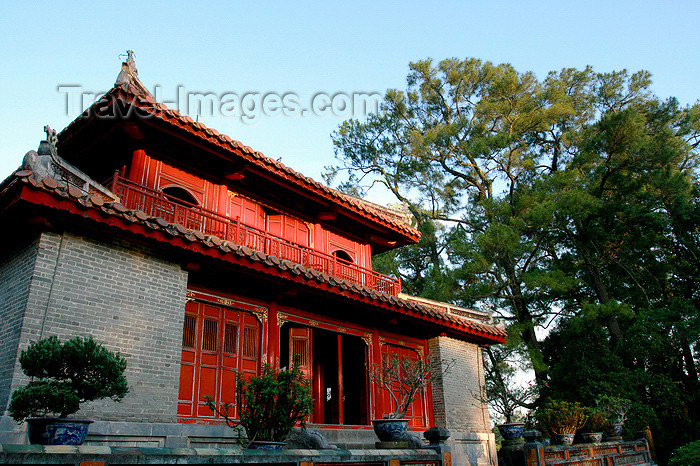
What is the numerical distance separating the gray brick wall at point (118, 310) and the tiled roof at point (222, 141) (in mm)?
2605

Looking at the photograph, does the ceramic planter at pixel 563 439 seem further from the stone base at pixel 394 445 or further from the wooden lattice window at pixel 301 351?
the wooden lattice window at pixel 301 351

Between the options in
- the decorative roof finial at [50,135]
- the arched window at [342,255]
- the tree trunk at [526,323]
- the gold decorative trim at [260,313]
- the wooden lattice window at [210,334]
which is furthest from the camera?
the tree trunk at [526,323]

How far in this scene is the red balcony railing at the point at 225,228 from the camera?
26.5ft

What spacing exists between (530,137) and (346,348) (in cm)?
1416

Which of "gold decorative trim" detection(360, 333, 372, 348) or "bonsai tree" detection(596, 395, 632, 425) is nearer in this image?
"gold decorative trim" detection(360, 333, 372, 348)

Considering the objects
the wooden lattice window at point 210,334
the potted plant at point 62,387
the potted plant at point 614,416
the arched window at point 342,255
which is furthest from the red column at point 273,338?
the potted plant at point 614,416

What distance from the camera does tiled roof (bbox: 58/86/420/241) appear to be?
28.0ft

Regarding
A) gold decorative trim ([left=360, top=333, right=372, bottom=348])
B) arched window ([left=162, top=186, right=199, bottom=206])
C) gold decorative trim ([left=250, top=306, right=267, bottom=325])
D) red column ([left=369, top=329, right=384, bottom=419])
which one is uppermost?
arched window ([left=162, top=186, right=199, bottom=206])

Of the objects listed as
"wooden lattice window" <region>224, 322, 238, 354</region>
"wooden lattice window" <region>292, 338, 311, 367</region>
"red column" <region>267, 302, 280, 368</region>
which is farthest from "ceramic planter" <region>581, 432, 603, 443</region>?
"wooden lattice window" <region>224, 322, 238, 354</region>

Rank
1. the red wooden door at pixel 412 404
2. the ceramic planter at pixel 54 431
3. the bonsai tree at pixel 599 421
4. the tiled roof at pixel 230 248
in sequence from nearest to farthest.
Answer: the ceramic planter at pixel 54 431 → the tiled roof at pixel 230 248 → the red wooden door at pixel 412 404 → the bonsai tree at pixel 599 421

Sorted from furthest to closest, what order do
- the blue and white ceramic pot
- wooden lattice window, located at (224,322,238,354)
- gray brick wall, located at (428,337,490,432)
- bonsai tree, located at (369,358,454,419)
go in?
gray brick wall, located at (428,337,490,432) < bonsai tree, located at (369,358,454,419) < wooden lattice window, located at (224,322,238,354) < the blue and white ceramic pot

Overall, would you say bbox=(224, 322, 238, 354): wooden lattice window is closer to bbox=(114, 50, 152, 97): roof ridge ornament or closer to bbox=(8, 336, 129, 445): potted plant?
bbox=(8, 336, 129, 445): potted plant

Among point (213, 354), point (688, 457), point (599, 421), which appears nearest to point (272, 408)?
point (213, 354)

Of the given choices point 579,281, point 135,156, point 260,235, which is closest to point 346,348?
point 260,235
